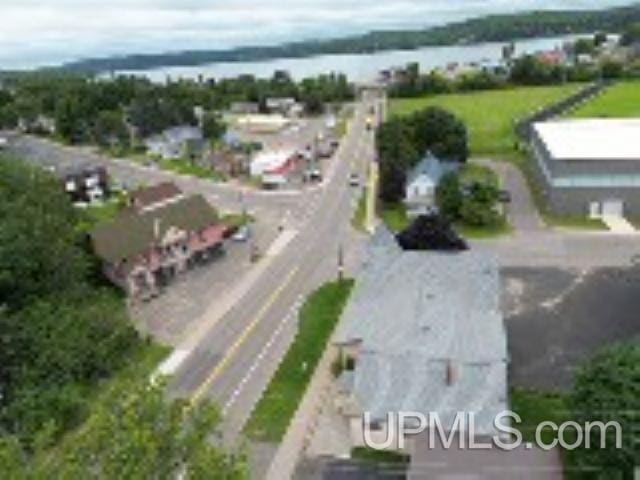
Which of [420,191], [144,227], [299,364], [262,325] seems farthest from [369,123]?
[299,364]

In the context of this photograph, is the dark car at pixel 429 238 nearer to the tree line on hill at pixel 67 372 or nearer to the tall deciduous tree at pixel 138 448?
the tree line on hill at pixel 67 372

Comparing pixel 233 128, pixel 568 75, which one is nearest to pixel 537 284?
pixel 233 128

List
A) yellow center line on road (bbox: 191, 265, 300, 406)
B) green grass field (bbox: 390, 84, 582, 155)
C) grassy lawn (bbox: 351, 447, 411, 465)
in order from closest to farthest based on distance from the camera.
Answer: grassy lawn (bbox: 351, 447, 411, 465) → yellow center line on road (bbox: 191, 265, 300, 406) → green grass field (bbox: 390, 84, 582, 155)

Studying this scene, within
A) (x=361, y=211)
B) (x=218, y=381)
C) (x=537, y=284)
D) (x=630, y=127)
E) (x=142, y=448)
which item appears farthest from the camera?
(x=630, y=127)

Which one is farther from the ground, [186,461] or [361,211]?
[186,461]

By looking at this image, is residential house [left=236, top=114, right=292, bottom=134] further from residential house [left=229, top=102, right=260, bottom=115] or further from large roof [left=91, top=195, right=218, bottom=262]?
large roof [left=91, top=195, right=218, bottom=262]

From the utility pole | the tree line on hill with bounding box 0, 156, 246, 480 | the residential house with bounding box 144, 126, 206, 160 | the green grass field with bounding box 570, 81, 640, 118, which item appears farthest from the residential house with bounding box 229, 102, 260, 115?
the utility pole

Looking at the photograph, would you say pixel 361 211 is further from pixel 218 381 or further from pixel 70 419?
pixel 70 419
